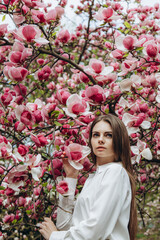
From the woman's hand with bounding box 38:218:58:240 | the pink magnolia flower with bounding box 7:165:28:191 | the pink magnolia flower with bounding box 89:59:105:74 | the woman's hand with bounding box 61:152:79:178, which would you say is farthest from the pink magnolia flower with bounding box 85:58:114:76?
the woman's hand with bounding box 38:218:58:240

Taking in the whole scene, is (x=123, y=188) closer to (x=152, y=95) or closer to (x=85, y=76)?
(x=85, y=76)

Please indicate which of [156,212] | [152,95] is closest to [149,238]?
[156,212]

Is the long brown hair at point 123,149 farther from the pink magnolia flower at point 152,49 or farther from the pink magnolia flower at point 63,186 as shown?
the pink magnolia flower at point 152,49

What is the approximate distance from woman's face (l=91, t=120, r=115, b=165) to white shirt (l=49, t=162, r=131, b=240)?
47mm

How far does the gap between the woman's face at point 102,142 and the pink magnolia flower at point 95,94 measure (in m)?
0.10

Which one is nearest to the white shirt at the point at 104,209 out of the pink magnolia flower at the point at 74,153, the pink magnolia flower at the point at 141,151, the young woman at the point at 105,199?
the young woman at the point at 105,199

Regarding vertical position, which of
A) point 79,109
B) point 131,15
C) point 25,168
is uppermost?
point 131,15

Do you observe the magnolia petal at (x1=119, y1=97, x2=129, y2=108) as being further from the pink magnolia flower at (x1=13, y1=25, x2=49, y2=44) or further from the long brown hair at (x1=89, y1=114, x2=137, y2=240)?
the pink magnolia flower at (x1=13, y1=25, x2=49, y2=44)

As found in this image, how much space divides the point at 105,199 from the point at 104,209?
3cm

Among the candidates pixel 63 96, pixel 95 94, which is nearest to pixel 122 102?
pixel 95 94

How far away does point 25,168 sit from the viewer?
3.34 ft

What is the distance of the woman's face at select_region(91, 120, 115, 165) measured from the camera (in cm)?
109

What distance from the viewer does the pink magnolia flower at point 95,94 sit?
115 centimetres

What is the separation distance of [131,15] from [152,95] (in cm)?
105
